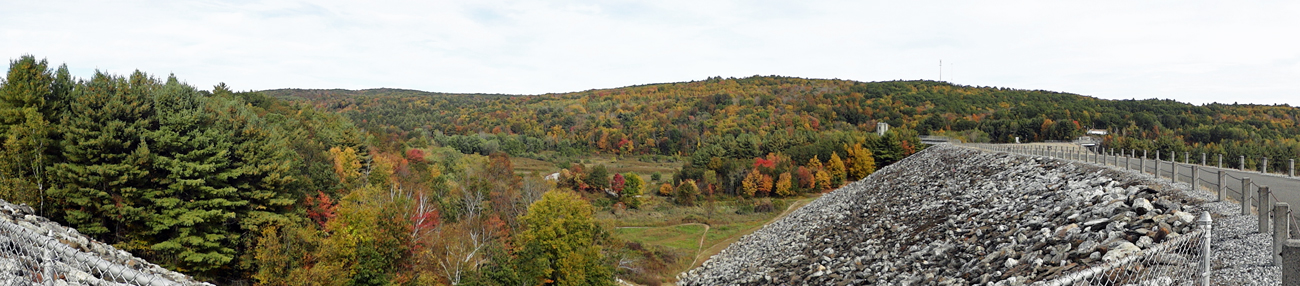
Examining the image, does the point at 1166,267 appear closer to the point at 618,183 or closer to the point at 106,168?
the point at 106,168

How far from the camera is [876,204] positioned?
3466 centimetres

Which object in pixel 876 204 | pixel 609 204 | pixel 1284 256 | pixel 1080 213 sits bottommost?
pixel 609 204

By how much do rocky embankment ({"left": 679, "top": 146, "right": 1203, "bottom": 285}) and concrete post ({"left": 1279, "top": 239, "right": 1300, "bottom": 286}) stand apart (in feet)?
16.3

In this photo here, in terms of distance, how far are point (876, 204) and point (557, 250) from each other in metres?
17.1

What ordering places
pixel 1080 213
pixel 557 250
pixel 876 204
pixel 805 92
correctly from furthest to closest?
1. pixel 805 92
2. pixel 876 204
3. pixel 557 250
4. pixel 1080 213

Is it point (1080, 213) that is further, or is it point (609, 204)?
point (609, 204)

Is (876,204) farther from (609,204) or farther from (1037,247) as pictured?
(609,204)

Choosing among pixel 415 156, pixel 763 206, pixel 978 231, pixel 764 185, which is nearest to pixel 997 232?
pixel 978 231

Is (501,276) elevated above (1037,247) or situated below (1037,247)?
below

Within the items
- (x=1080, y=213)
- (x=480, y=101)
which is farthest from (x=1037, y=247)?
(x=480, y=101)

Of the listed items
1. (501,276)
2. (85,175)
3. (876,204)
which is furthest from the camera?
(876,204)

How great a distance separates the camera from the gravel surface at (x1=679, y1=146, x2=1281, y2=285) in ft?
38.1

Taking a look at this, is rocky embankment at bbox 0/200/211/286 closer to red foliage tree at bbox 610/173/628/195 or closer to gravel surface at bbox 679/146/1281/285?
gravel surface at bbox 679/146/1281/285

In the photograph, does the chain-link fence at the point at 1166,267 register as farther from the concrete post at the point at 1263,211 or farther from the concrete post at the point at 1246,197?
the concrete post at the point at 1246,197
